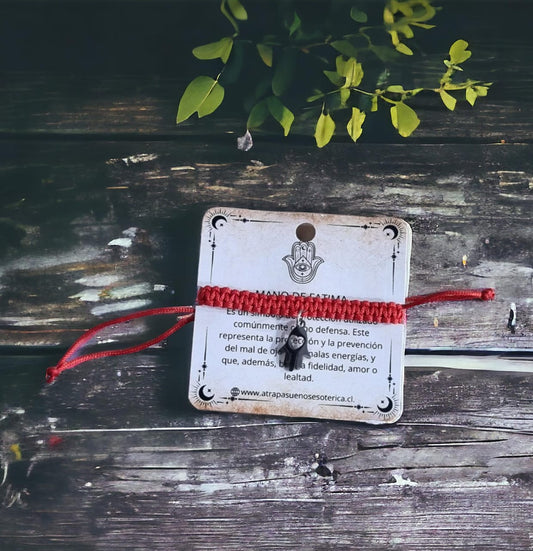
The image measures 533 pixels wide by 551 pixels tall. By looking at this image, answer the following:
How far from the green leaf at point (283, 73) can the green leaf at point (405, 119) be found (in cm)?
11

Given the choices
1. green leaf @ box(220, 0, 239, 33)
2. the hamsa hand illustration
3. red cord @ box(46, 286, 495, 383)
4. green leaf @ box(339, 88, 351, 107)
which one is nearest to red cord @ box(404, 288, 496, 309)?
red cord @ box(46, 286, 495, 383)

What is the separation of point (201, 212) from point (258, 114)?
4.6 inches

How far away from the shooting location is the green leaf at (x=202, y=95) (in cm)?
66

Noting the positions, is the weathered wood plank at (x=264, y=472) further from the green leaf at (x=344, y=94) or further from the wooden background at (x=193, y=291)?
the green leaf at (x=344, y=94)

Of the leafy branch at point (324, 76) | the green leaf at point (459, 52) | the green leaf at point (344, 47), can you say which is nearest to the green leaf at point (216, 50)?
the leafy branch at point (324, 76)

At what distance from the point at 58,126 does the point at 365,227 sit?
345 mm

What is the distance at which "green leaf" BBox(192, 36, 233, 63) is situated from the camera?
64 cm

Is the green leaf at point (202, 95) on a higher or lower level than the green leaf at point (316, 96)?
lower

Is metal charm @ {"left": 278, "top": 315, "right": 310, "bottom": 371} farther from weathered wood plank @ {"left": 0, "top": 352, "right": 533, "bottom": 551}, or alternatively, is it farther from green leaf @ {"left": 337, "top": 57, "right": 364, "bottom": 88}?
green leaf @ {"left": 337, "top": 57, "right": 364, "bottom": 88}

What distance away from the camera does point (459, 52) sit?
652 mm

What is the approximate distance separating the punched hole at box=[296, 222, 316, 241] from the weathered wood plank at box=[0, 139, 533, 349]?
3 centimetres

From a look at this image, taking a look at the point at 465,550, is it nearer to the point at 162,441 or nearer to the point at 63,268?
the point at 162,441

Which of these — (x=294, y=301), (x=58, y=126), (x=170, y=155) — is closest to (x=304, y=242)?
(x=294, y=301)

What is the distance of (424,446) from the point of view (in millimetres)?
682
